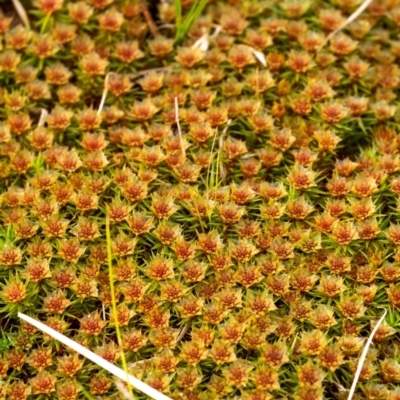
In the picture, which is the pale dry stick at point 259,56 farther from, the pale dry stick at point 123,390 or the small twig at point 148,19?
the pale dry stick at point 123,390

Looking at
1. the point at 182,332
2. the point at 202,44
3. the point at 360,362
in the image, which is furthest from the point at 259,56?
the point at 360,362

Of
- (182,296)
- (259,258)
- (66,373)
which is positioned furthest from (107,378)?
(259,258)

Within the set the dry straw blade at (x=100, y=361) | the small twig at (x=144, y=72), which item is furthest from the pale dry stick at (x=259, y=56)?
the dry straw blade at (x=100, y=361)

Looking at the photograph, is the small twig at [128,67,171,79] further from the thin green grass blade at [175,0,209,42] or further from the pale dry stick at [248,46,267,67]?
the pale dry stick at [248,46,267,67]

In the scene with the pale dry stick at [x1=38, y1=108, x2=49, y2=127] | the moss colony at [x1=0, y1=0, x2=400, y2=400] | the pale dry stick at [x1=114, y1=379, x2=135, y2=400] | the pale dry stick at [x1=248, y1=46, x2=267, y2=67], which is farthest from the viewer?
the pale dry stick at [x1=248, y1=46, x2=267, y2=67]

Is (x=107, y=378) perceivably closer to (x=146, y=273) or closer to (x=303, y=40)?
(x=146, y=273)

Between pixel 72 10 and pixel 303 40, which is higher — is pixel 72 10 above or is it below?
above

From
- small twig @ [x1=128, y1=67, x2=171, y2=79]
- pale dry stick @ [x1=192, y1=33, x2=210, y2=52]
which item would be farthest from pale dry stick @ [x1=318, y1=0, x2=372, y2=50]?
small twig @ [x1=128, y1=67, x2=171, y2=79]
